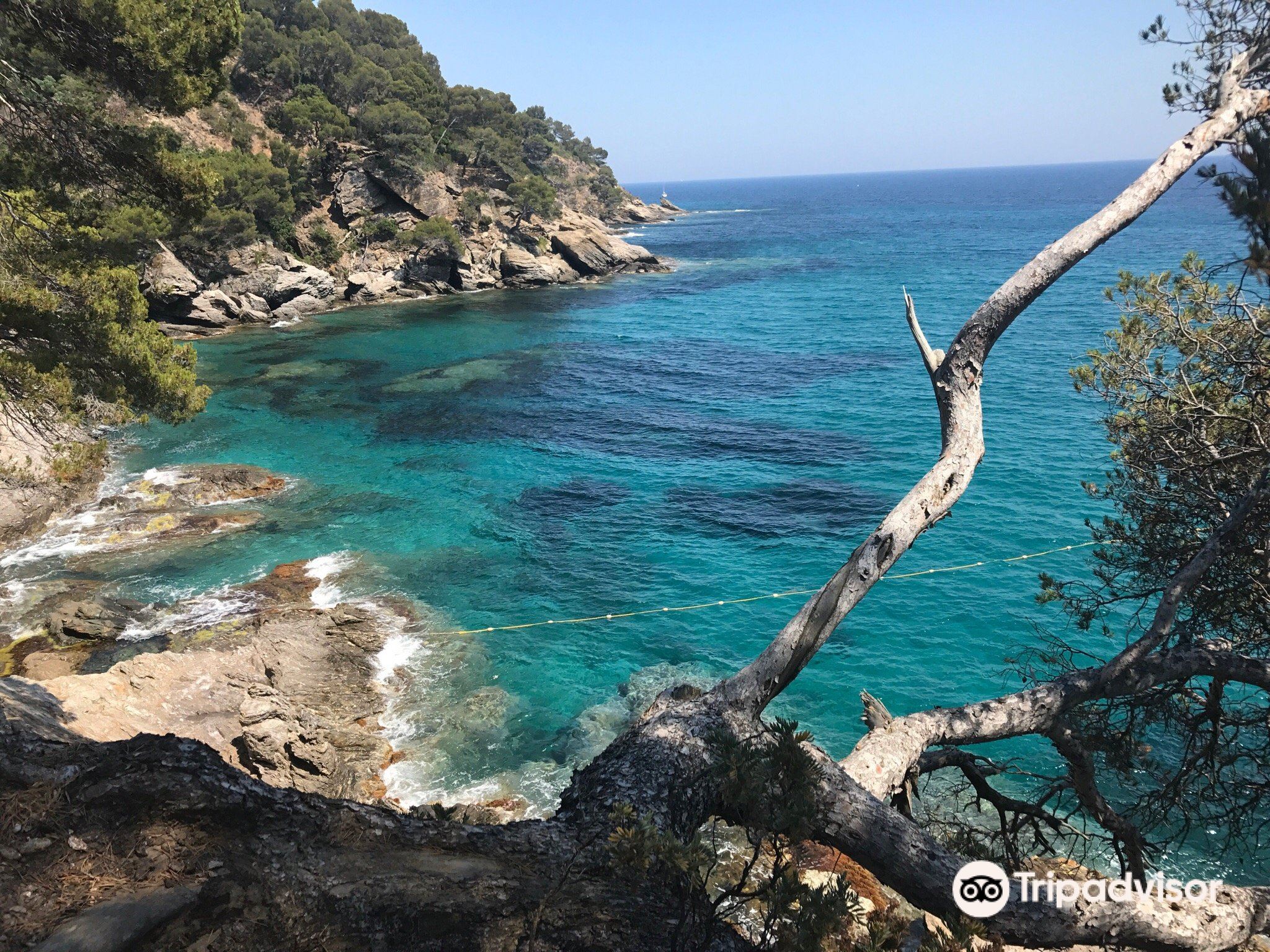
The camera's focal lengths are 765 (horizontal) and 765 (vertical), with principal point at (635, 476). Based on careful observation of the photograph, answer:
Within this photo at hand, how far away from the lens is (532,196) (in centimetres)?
6975

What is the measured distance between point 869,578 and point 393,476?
2291 centimetres

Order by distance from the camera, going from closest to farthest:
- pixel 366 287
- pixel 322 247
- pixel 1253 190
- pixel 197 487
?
pixel 1253 190 < pixel 197 487 < pixel 366 287 < pixel 322 247

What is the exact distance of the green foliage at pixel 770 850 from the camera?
14.3 feet

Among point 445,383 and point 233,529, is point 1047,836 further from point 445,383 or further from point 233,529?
point 445,383

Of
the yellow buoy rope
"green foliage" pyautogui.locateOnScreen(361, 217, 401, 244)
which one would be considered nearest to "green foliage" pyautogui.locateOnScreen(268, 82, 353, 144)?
"green foliage" pyautogui.locateOnScreen(361, 217, 401, 244)

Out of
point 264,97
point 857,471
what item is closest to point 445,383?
point 857,471

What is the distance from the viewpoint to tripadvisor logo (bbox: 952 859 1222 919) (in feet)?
18.3

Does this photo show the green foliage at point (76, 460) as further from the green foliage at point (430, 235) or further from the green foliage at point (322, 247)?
the green foliage at point (430, 235)

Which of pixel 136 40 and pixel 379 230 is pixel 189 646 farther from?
pixel 379 230

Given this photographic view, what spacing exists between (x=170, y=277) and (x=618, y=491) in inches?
1321

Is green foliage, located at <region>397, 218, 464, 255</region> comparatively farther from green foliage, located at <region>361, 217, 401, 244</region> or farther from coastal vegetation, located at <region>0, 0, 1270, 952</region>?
coastal vegetation, located at <region>0, 0, 1270, 952</region>

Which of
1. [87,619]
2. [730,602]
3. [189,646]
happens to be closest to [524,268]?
[730,602]

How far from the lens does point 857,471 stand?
26781mm

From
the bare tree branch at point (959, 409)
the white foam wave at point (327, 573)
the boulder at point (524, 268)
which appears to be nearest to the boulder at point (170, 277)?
the boulder at point (524, 268)
